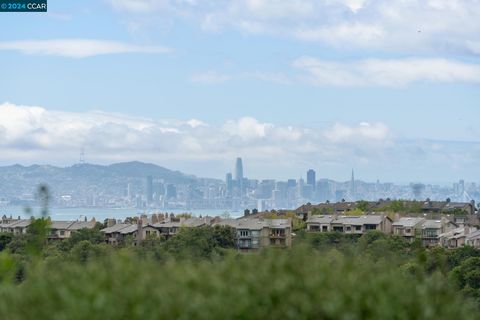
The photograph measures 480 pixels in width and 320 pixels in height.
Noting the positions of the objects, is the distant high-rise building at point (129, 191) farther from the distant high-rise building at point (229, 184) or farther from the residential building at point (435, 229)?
the residential building at point (435, 229)

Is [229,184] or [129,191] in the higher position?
[229,184]

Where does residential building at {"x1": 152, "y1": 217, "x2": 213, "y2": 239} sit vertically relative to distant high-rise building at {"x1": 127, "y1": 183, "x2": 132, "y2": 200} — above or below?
below

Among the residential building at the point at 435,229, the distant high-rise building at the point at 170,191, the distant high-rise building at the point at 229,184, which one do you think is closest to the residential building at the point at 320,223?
the residential building at the point at 435,229

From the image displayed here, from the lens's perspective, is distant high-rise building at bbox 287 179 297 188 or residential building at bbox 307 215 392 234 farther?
distant high-rise building at bbox 287 179 297 188

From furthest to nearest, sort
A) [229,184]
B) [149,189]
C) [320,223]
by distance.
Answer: [229,184] → [149,189] → [320,223]

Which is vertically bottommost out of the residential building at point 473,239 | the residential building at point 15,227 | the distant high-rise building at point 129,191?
the residential building at point 473,239

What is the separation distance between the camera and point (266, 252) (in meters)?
6.38

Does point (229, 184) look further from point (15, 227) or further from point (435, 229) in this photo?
point (15, 227)

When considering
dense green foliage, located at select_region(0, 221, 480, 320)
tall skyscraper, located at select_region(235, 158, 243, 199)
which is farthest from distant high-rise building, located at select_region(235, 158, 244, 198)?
dense green foliage, located at select_region(0, 221, 480, 320)

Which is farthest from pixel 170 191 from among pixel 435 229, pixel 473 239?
pixel 473 239

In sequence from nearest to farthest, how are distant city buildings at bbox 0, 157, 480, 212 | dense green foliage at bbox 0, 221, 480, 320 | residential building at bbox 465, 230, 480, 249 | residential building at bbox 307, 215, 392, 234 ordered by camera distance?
dense green foliage at bbox 0, 221, 480, 320 → residential building at bbox 465, 230, 480, 249 → residential building at bbox 307, 215, 392, 234 → distant city buildings at bbox 0, 157, 480, 212

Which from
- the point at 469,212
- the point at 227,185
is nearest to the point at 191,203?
the point at 227,185

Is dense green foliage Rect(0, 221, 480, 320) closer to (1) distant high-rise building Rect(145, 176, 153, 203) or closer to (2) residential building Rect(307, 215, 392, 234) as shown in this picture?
(2) residential building Rect(307, 215, 392, 234)

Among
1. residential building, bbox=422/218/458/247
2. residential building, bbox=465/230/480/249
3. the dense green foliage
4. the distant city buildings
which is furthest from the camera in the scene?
the distant city buildings
